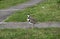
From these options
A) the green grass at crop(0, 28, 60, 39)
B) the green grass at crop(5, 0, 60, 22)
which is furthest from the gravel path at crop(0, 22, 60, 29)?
the green grass at crop(5, 0, 60, 22)

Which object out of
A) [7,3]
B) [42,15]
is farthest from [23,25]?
[7,3]

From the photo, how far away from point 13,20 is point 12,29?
1.70m

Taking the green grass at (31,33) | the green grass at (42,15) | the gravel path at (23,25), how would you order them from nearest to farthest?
the green grass at (31,33)
the gravel path at (23,25)
the green grass at (42,15)

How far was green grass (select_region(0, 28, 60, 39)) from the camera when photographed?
31.9 feet

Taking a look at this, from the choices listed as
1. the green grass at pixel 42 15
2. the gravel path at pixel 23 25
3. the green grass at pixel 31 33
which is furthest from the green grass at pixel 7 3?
the green grass at pixel 31 33

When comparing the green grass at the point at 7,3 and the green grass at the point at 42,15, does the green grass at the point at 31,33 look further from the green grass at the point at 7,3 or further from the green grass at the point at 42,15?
the green grass at the point at 7,3

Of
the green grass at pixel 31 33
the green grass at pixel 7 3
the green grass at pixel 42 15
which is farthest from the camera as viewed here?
the green grass at pixel 7 3

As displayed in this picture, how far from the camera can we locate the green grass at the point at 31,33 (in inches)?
383

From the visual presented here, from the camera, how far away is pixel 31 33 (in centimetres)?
1005

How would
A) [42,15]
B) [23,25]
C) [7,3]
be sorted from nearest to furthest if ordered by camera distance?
[23,25]
[42,15]
[7,3]

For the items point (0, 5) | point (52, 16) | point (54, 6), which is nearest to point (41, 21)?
point (52, 16)

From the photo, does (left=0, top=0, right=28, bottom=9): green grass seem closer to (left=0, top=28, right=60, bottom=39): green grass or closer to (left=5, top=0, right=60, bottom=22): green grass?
(left=5, top=0, right=60, bottom=22): green grass

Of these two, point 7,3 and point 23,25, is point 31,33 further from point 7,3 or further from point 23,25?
point 7,3

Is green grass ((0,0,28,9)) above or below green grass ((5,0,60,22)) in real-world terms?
below
